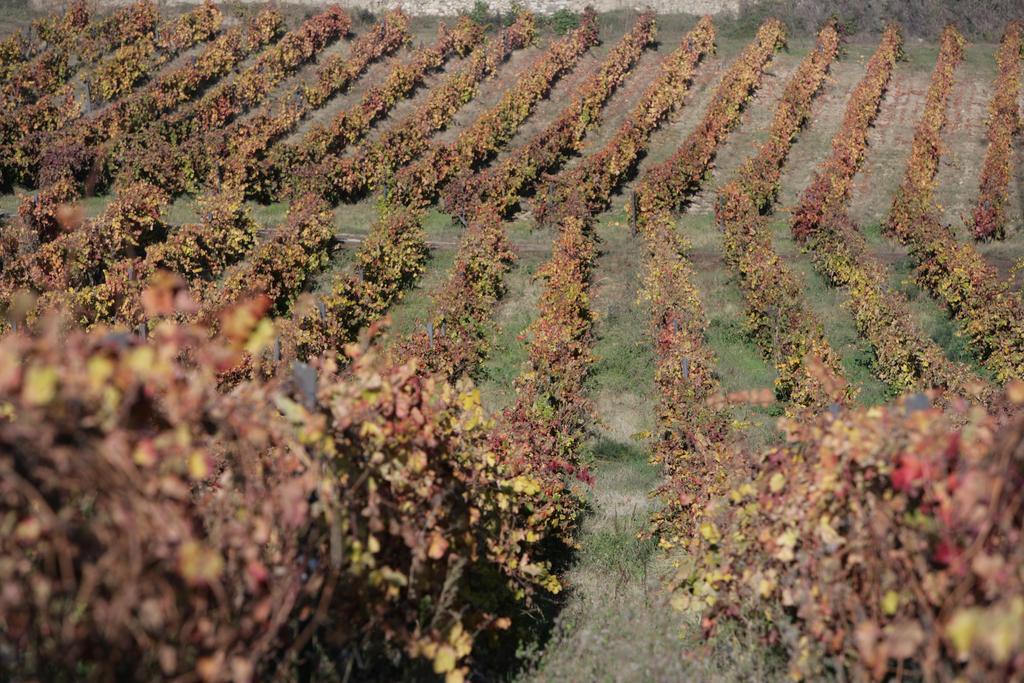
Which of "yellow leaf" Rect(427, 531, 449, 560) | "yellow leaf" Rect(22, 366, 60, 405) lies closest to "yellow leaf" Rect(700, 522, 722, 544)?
"yellow leaf" Rect(427, 531, 449, 560)

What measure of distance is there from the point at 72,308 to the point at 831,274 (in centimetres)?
1438

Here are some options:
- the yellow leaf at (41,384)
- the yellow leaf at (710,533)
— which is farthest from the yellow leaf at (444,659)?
the yellow leaf at (41,384)

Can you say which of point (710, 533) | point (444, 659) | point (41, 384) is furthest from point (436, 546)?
point (41, 384)

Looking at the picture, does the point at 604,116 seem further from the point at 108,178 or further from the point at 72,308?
the point at 72,308

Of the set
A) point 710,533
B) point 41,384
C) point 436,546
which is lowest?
point 710,533

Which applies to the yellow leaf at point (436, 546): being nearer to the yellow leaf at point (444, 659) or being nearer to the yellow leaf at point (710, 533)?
the yellow leaf at point (444, 659)

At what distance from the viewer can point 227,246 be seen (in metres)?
19.1

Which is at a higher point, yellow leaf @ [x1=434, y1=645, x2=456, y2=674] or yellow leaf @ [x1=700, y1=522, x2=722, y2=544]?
yellow leaf @ [x1=434, y1=645, x2=456, y2=674]

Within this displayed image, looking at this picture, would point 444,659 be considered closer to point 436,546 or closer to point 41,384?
point 436,546

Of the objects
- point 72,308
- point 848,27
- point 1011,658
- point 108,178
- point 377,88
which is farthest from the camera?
point 848,27

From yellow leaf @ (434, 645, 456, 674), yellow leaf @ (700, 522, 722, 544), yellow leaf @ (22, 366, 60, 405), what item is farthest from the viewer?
yellow leaf @ (700, 522, 722, 544)

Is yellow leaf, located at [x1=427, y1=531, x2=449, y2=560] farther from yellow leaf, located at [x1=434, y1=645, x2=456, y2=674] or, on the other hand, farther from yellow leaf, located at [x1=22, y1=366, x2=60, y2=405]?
yellow leaf, located at [x1=22, y1=366, x2=60, y2=405]

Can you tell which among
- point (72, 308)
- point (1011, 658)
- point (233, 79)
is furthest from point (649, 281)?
point (233, 79)

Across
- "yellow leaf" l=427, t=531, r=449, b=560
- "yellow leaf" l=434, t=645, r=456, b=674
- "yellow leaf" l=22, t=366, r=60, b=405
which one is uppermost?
"yellow leaf" l=22, t=366, r=60, b=405
